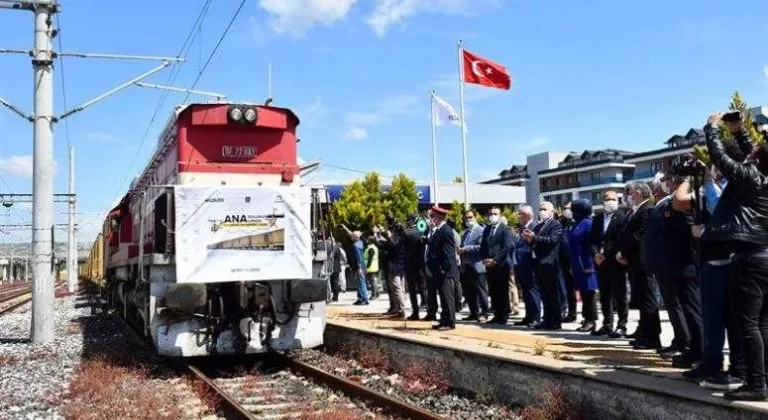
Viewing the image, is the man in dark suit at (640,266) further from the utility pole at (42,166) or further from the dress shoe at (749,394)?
the utility pole at (42,166)

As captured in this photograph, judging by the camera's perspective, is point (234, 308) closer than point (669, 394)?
No

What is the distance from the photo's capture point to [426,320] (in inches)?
483

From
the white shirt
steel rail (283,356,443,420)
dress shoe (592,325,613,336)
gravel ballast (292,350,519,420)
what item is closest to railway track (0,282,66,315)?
gravel ballast (292,350,519,420)

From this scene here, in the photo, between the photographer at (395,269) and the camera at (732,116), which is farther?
the photographer at (395,269)

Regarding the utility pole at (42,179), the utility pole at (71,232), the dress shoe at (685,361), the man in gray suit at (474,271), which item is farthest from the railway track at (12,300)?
the dress shoe at (685,361)

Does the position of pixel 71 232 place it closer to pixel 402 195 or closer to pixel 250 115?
pixel 402 195

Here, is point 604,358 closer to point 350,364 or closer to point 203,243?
point 350,364

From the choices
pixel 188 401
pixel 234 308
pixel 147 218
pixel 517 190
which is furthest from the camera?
pixel 517 190

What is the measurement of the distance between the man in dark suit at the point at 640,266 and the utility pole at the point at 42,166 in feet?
36.4

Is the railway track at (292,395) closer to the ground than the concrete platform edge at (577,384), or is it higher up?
closer to the ground

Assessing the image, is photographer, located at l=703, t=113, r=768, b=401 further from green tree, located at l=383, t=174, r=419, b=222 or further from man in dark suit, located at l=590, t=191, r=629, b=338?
green tree, located at l=383, t=174, r=419, b=222

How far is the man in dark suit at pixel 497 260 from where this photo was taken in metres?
11.0

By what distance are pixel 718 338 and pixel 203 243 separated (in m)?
6.41

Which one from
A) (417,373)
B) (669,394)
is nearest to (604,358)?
(669,394)
